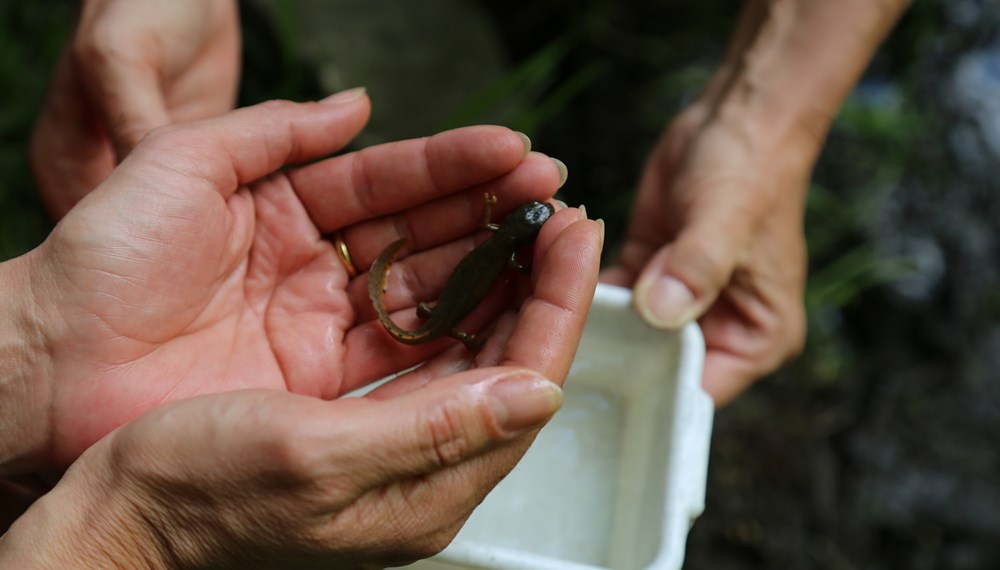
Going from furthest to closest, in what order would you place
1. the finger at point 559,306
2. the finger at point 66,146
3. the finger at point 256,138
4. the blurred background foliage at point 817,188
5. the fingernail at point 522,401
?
the blurred background foliage at point 817,188 → the finger at point 66,146 → the finger at point 256,138 → the finger at point 559,306 → the fingernail at point 522,401

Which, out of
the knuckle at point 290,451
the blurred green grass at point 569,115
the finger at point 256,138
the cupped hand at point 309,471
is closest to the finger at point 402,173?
the finger at point 256,138

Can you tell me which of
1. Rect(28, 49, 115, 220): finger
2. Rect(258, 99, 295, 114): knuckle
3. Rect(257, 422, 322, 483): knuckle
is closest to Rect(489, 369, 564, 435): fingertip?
Rect(257, 422, 322, 483): knuckle

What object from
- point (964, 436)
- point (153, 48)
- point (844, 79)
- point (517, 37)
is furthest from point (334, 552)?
point (517, 37)

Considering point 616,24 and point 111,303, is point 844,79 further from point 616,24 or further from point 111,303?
point 111,303

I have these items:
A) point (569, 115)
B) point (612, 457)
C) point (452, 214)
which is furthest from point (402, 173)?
point (569, 115)

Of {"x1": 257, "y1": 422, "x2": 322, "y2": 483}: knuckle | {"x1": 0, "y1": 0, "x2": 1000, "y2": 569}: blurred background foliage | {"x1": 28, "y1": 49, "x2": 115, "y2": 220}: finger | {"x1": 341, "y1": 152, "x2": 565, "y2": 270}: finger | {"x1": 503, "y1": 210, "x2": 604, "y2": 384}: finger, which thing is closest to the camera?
{"x1": 257, "y1": 422, "x2": 322, "y2": 483}: knuckle

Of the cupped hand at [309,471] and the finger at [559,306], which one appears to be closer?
the cupped hand at [309,471]

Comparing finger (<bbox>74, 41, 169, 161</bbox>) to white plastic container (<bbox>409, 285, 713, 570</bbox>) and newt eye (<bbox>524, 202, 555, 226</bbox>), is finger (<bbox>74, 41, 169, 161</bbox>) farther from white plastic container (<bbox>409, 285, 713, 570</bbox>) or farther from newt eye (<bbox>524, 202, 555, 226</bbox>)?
white plastic container (<bbox>409, 285, 713, 570</bbox>)

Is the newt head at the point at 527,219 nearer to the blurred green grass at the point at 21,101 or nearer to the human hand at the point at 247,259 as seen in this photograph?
the human hand at the point at 247,259
